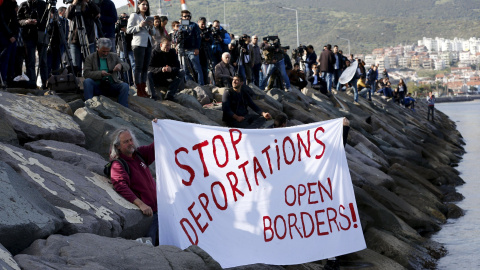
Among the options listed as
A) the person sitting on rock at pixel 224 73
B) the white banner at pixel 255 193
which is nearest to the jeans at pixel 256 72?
the person sitting on rock at pixel 224 73

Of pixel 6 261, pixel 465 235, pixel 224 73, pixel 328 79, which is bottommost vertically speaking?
pixel 465 235

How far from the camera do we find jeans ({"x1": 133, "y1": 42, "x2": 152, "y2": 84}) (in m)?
13.3

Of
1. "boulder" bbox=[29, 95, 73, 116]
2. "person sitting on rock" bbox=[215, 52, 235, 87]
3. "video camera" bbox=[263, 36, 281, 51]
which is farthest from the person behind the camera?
"video camera" bbox=[263, 36, 281, 51]

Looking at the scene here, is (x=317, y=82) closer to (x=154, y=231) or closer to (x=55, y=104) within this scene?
(x=55, y=104)

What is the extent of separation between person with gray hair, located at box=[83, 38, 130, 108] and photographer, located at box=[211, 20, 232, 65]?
6962 millimetres

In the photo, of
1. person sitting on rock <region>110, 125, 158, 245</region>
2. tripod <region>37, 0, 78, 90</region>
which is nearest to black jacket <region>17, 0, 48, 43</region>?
tripod <region>37, 0, 78, 90</region>

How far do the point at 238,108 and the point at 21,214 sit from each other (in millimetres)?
6355

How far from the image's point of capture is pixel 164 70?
527 inches

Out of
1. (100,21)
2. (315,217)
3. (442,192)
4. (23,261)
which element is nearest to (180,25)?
(100,21)

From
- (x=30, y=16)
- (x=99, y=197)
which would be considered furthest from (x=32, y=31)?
(x=99, y=197)

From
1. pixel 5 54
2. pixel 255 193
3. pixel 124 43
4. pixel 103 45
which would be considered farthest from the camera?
pixel 124 43

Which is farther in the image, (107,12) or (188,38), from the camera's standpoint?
(188,38)

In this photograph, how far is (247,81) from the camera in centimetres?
2019

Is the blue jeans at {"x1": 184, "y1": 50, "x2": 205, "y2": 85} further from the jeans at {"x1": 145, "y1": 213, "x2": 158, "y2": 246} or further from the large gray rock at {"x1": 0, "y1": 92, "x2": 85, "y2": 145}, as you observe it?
the jeans at {"x1": 145, "y1": 213, "x2": 158, "y2": 246}
